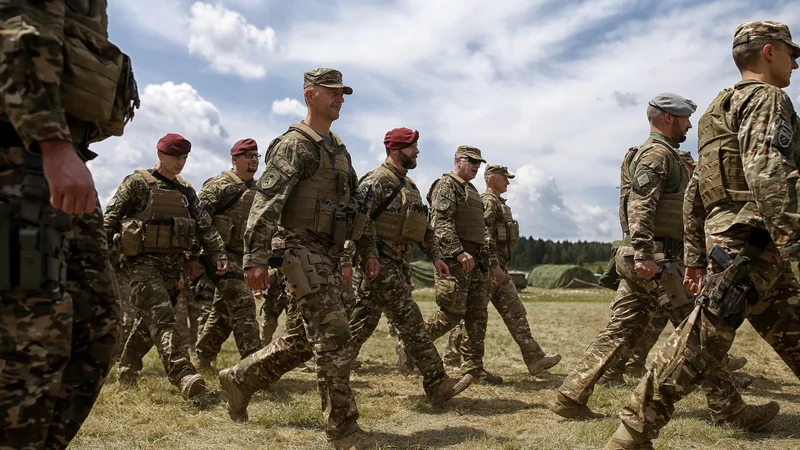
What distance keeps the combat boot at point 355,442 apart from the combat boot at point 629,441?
1639 millimetres

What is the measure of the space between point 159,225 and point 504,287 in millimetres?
4463

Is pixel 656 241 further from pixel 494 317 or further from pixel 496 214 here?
pixel 494 317

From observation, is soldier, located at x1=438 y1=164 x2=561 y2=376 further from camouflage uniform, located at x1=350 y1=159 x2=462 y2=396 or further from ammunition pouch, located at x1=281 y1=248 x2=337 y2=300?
ammunition pouch, located at x1=281 y1=248 x2=337 y2=300

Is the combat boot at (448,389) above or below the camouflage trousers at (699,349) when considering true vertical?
below

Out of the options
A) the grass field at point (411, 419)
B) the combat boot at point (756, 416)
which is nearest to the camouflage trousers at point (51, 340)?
the grass field at point (411, 419)

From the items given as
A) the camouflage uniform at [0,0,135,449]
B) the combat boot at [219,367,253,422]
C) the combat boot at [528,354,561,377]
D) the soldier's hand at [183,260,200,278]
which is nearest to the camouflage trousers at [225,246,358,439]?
the combat boot at [219,367,253,422]

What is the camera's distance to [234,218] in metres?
8.71

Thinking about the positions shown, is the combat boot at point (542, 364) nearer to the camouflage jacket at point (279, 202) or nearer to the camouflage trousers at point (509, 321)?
the camouflage trousers at point (509, 321)

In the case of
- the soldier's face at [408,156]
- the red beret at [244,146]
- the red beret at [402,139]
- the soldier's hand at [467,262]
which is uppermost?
the red beret at [244,146]

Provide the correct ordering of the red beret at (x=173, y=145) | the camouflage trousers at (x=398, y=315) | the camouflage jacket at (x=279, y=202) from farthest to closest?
the red beret at (x=173, y=145), the camouflage trousers at (x=398, y=315), the camouflage jacket at (x=279, y=202)

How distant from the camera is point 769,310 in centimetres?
398

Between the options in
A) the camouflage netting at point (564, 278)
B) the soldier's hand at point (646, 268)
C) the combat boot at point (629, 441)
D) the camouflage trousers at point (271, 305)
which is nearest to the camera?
the combat boot at point (629, 441)

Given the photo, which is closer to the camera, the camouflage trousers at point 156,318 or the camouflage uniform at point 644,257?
the camouflage uniform at point 644,257

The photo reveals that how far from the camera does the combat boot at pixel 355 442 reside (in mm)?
4543
